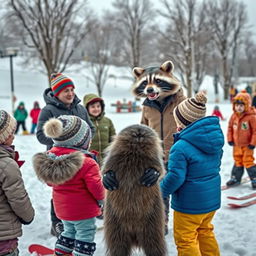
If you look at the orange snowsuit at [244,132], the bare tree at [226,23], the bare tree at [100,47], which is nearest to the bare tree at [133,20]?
the bare tree at [100,47]

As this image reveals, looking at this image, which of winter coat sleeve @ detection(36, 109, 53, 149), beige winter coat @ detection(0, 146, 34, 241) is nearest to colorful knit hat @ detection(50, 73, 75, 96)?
winter coat sleeve @ detection(36, 109, 53, 149)

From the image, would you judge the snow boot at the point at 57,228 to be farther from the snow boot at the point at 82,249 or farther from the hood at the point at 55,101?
the hood at the point at 55,101

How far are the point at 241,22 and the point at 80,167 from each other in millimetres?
40860

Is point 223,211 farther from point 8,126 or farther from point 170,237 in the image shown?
point 8,126

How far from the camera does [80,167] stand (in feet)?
9.32

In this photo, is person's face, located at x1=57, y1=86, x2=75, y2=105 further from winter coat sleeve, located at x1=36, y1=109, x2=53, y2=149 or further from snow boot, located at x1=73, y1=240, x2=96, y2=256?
snow boot, located at x1=73, y1=240, x2=96, y2=256

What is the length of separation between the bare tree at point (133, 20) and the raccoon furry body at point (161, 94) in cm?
3133

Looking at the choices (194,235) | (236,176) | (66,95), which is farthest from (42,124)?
(236,176)

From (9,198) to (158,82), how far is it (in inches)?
80.8

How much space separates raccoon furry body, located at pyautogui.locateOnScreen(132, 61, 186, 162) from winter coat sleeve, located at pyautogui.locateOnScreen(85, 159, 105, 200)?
1227 millimetres

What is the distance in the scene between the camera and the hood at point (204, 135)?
2.81 meters

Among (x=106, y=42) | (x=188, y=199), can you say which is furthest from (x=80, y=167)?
(x=106, y=42)

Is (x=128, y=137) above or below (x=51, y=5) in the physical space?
below

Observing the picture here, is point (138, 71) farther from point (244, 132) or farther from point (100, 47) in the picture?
point (100, 47)
